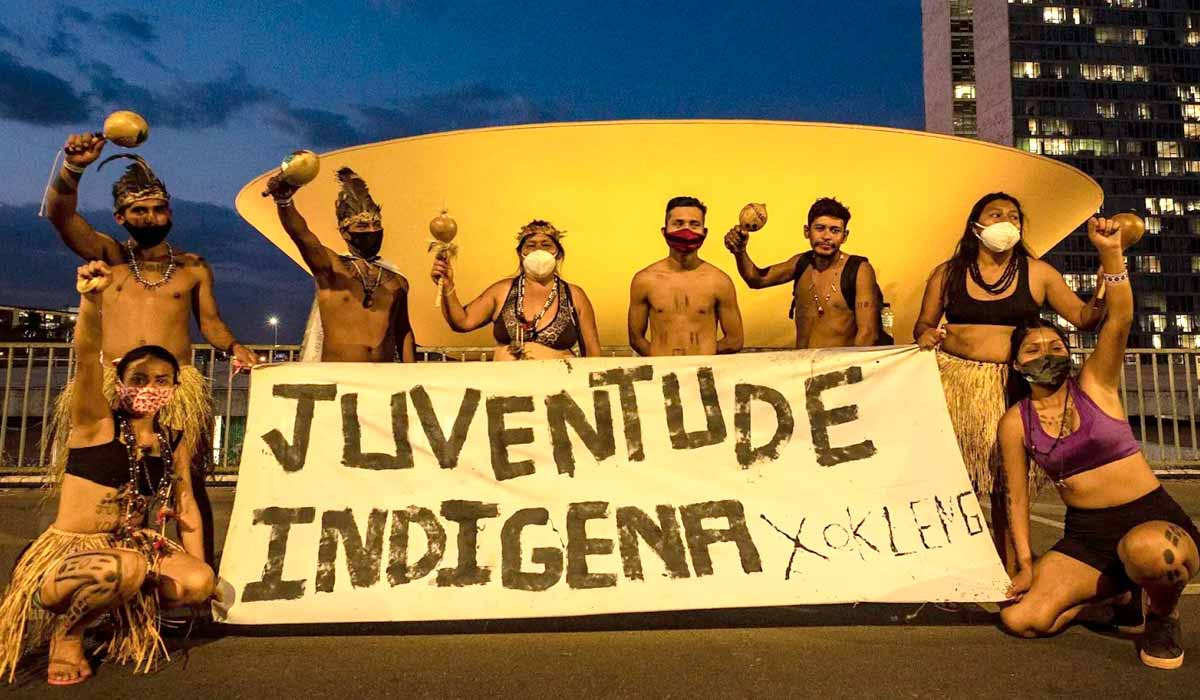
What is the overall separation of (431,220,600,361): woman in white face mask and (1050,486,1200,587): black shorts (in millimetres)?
2419

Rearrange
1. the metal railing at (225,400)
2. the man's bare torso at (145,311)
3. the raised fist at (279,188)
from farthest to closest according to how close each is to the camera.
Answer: the metal railing at (225,400)
the man's bare torso at (145,311)
the raised fist at (279,188)

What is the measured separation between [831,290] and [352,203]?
2705 millimetres

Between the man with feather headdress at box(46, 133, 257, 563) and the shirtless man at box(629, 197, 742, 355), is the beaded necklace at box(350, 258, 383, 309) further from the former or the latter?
the shirtless man at box(629, 197, 742, 355)

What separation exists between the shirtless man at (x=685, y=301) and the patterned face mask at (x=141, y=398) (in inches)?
95.3

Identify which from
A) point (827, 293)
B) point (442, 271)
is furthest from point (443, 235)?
point (827, 293)

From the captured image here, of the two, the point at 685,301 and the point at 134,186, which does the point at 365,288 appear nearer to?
the point at 134,186

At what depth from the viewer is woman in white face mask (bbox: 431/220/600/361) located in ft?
13.4

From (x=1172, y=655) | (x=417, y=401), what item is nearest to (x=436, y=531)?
(x=417, y=401)

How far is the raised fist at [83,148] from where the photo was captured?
10.4ft

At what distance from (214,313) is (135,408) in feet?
3.25

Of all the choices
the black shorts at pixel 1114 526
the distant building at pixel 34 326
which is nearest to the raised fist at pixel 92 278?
the black shorts at pixel 1114 526

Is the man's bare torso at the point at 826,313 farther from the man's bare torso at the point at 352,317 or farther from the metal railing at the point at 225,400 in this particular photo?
the metal railing at the point at 225,400

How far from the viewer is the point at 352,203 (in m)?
4.05

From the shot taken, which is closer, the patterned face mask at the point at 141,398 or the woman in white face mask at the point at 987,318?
the patterned face mask at the point at 141,398
